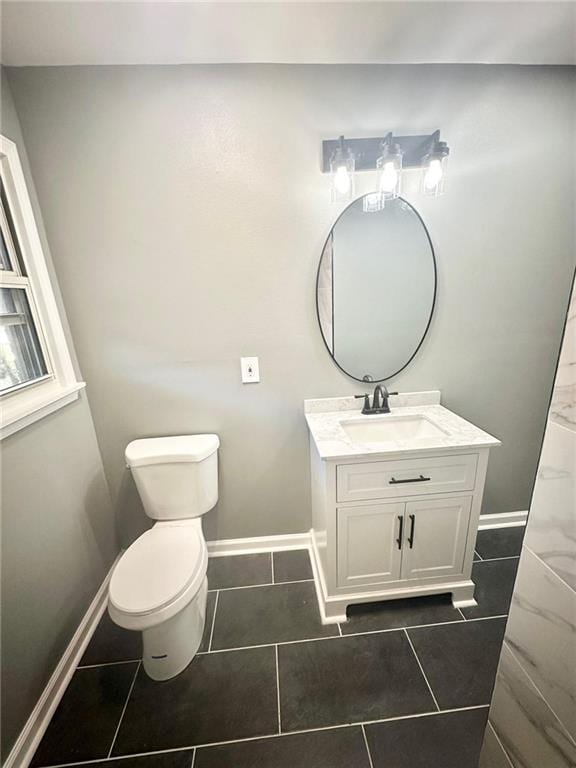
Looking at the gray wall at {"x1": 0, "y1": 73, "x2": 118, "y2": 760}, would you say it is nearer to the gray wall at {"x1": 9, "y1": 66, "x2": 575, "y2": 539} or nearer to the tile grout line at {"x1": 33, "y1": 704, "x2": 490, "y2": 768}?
the gray wall at {"x1": 9, "y1": 66, "x2": 575, "y2": 539}

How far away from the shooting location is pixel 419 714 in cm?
110

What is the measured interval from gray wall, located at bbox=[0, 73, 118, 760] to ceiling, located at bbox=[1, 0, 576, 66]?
0.34 meters

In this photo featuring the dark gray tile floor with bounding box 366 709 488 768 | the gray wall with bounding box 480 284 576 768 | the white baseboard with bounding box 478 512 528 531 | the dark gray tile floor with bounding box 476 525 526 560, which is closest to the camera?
the gray wall with bounding box 480 284 576 768

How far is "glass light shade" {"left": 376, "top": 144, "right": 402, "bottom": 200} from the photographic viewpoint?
1.27m

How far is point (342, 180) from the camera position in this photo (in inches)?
52.6

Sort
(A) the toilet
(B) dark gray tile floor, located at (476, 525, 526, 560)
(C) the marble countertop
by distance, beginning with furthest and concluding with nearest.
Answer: (B) dark gray tile floor, located at (476, 525, 526, 560), (C) the marble countertop, (A) the toilet

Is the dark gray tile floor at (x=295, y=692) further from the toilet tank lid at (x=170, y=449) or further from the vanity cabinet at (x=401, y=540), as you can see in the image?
the toilet tank lid at (x=170, y=449)

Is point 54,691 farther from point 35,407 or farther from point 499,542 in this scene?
point 499,542

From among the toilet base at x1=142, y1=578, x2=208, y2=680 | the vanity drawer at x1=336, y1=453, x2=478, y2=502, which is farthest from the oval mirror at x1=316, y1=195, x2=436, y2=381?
the toilet base at x1=142, y1=578, x2=208, y2=680

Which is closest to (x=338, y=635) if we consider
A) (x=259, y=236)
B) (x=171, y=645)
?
(x=171, y=645)

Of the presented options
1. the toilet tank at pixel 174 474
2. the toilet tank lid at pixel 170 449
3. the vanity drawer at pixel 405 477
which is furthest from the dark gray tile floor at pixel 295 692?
the toilet tank lid at pixel 170 449

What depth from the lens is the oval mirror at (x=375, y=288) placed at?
146 cm

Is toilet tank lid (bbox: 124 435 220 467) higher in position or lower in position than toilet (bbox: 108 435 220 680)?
higher

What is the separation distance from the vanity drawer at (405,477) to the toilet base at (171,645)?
762 mm
